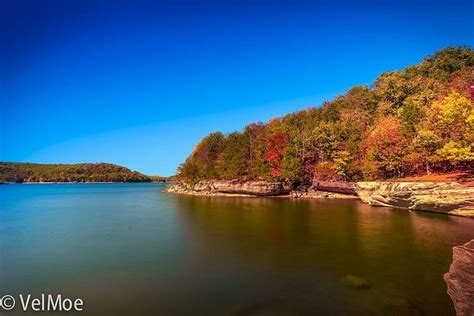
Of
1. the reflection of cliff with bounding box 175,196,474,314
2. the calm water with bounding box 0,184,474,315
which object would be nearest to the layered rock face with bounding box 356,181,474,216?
the reflection of cliff with bounding box 175,196,474,314

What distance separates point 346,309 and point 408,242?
12537mm

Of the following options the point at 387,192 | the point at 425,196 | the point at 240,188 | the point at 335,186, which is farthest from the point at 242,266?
the point at 240,188

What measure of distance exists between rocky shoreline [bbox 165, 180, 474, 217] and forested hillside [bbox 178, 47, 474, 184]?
A: 269cm

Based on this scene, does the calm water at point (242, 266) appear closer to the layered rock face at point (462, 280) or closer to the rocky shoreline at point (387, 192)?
the layered rock face at point (462, 280)

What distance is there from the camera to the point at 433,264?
15289 millimetres

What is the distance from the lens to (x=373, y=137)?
53.6 metres

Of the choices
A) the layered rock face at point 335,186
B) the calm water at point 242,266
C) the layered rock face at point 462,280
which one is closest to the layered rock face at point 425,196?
the calm water at point 242,266

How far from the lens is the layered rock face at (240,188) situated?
209 ft

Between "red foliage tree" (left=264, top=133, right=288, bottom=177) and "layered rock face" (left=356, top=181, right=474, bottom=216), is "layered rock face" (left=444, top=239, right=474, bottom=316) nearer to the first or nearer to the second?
"layered rock face" (left=356, top=181, right=474, bottom=216)

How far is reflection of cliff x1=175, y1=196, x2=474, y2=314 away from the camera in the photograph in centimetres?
1233

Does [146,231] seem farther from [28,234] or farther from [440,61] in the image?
[440,61]

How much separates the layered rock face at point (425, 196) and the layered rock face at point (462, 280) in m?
15.4

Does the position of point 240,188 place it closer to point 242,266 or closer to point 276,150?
point 276,150

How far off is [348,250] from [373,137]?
4029cm
